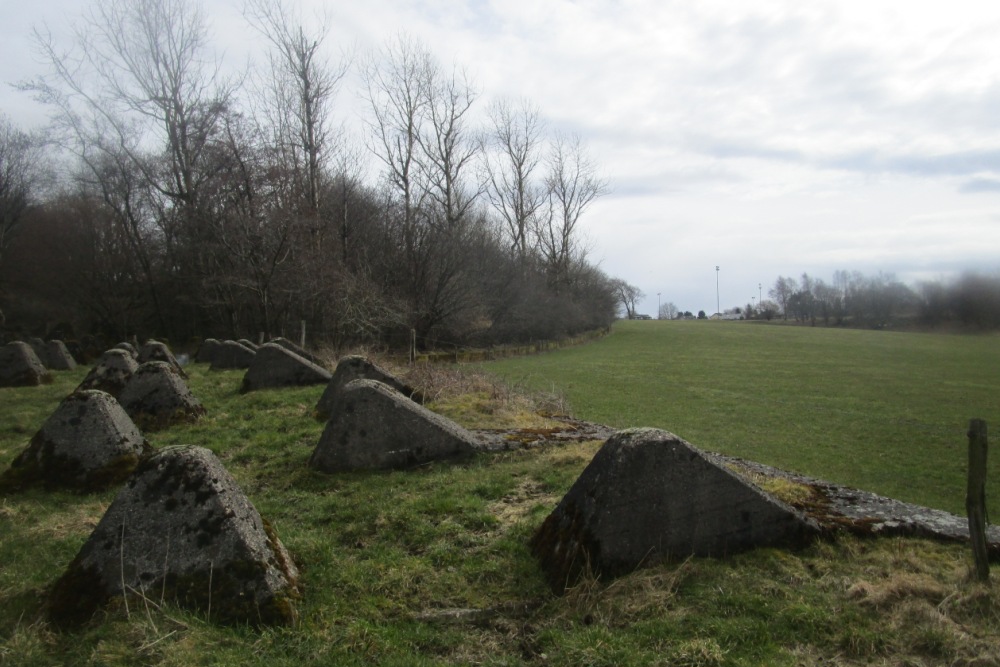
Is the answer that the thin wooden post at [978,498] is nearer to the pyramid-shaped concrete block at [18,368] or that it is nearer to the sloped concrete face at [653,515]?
the sloped concrete face at [653,515]

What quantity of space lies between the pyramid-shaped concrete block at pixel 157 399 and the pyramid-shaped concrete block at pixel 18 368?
7.70m

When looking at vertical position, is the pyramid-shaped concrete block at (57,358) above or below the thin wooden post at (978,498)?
above

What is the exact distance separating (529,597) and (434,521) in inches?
59.3

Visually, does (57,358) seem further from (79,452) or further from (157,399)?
(79,452)

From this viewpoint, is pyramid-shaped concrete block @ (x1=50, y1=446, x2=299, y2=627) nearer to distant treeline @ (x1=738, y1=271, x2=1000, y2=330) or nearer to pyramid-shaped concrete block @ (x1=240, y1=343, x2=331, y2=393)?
pyramid-shaped concrete block @ (x1=240, y1=343, x2=331, y2=393)

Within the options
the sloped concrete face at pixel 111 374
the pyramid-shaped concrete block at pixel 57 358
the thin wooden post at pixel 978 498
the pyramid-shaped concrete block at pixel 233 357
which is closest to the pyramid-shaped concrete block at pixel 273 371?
the sloped concrete face at pixel 111 374

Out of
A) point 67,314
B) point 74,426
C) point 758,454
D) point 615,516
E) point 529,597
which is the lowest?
point 758,454

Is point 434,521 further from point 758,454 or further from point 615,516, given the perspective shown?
point 758,454

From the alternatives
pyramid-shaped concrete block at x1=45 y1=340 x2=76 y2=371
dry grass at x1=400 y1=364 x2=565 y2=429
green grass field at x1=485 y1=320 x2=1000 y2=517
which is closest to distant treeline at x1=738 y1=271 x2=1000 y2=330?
green grass field at x1=485 y1=320 x2=1000 y2=517

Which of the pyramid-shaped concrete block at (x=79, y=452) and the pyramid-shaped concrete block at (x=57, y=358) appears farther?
the pyramid-shaped concrete block at (x=57, y=358)

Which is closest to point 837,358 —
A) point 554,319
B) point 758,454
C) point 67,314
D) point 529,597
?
point 554,319

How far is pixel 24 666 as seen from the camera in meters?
3.28

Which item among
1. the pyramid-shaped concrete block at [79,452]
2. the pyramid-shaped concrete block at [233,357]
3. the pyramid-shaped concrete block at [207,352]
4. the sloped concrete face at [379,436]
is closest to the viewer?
the pyramid-shaped concrete block at [79,452]

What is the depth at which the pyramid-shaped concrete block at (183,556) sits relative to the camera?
3.74 meters
